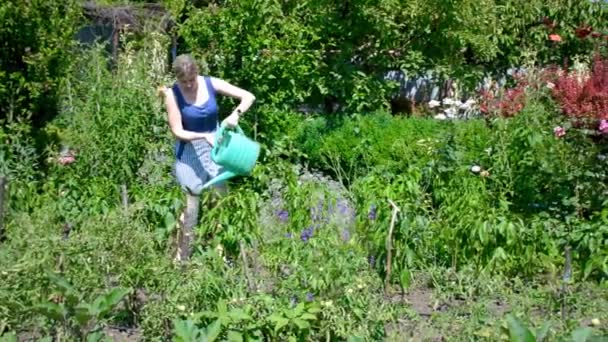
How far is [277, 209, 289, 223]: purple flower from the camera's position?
559cm

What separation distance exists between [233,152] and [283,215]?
1.63 feet

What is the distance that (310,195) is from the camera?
5648 mm

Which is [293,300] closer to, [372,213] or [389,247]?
[389,247]

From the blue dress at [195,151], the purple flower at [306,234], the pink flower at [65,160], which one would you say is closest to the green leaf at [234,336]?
the purple flower at [306,234]

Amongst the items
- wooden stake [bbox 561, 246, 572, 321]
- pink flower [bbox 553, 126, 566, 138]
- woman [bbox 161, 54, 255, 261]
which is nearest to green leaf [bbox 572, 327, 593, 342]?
wooden stake [bbox 561, 246, 572, 321]

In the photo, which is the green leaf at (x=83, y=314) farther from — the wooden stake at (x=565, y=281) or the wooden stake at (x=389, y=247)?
the wooden stake at (x=565, y=281)

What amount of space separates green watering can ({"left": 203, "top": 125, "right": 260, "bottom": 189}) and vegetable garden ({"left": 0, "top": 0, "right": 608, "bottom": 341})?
0.81 ft

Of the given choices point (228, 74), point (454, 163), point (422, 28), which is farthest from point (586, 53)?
point (454, 163)

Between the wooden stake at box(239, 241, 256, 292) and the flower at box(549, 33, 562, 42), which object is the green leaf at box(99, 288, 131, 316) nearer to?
the wooden stake at box(239, 241, 256, 292)

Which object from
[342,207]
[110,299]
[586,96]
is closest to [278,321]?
[110,299]

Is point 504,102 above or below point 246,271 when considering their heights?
below

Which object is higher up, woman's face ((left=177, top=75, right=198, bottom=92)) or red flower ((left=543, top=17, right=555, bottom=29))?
woman's face ((left=177, top=75, right=198, bottom=92))

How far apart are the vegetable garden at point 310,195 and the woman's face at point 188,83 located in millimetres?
653

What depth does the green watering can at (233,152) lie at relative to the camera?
17.7ft
